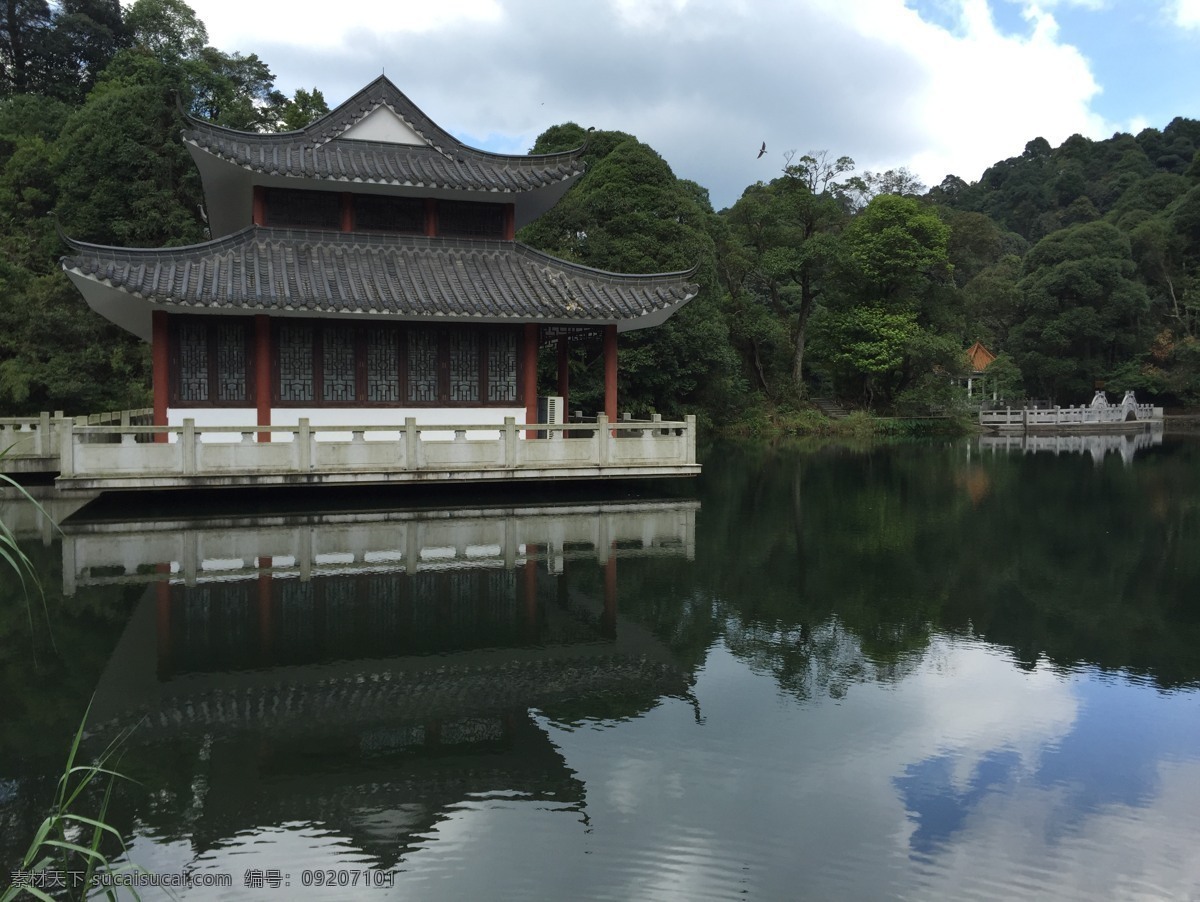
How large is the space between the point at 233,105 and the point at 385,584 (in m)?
34.9

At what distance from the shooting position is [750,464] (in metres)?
29.1

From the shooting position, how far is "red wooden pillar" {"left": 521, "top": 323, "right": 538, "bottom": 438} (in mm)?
20172

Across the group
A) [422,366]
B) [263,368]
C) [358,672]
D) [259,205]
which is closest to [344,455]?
[263,368]

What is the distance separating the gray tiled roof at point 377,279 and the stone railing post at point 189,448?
2597 millimetres

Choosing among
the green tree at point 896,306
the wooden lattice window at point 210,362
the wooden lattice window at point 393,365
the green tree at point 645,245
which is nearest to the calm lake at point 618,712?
the wooden lattice window at point 210,362

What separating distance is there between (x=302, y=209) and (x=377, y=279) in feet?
8.98

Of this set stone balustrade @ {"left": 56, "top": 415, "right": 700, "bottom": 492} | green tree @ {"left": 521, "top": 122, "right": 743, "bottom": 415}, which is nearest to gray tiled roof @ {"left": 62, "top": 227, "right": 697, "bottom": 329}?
stone balustrade @ {"left": 56, "top": 415, "right": 700, "bottom": 492}

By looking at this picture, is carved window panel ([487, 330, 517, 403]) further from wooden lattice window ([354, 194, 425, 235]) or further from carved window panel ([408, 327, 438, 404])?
wooden lattice window ([354, 194, 425, 235])

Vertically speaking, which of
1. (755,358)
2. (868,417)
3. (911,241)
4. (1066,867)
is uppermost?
(911,241)

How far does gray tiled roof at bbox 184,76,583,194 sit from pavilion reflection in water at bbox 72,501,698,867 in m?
8.85

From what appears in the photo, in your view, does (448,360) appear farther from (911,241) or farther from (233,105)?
(911,241)

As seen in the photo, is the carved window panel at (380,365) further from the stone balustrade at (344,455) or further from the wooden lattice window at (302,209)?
the wooden lattice window at (302,209)

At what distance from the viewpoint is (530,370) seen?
2034 cm

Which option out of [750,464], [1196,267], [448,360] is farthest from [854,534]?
[1196,267]
